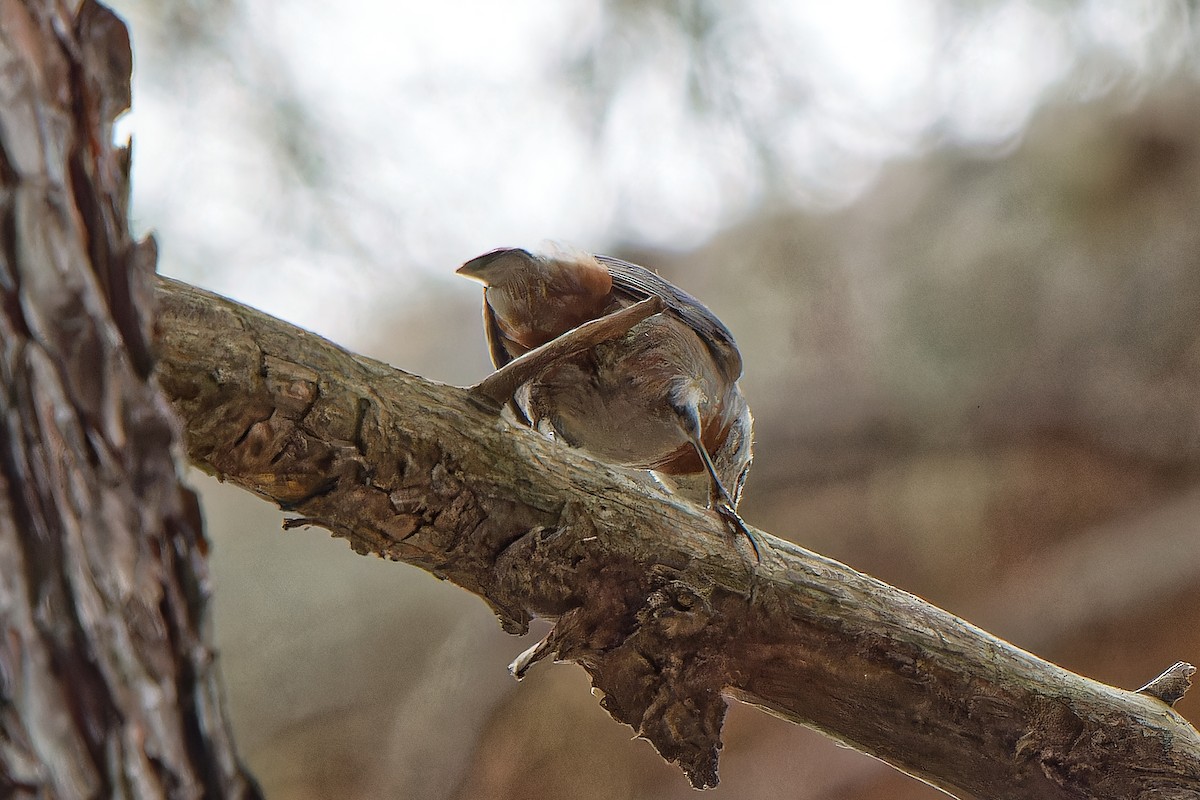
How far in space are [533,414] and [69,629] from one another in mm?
884

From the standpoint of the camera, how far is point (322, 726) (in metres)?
3.09

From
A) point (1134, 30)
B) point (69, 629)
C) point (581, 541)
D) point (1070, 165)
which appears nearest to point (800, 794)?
point (1070, 165)

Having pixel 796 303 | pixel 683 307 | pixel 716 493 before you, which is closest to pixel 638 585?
pixel 716 493

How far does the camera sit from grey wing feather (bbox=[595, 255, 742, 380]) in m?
1.26

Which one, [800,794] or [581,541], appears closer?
[581,541]

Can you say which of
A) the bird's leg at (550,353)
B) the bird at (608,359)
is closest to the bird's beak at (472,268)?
the bird at (608,359)

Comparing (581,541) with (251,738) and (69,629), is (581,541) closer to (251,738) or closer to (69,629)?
(69,629)

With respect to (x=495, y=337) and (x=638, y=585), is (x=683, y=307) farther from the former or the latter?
(x=638, y=585)

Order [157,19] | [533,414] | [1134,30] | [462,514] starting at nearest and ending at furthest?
[462,514], [533,414], [157,19], [1134,30]

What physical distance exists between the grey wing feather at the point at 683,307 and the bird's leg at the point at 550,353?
15 cm

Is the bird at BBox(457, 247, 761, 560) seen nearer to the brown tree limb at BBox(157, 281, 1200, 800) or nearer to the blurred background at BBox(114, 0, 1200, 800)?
the brown tree limb at BBox(157, 281, 1200, 800)

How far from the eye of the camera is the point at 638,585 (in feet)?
3.50

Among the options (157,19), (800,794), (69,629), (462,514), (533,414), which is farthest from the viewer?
(800,794)

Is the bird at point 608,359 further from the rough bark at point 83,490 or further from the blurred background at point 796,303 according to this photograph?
the blurred background at point 796,303
